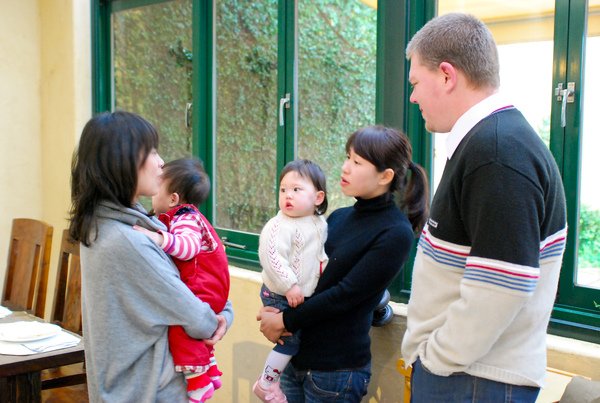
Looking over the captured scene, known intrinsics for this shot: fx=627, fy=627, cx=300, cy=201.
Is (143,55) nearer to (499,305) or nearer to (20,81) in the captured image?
(20,81)

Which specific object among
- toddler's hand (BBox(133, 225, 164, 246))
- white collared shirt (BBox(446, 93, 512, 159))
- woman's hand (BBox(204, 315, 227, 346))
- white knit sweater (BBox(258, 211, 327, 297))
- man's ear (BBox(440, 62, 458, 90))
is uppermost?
man's ear (BBox(440, 62, 458, 90))

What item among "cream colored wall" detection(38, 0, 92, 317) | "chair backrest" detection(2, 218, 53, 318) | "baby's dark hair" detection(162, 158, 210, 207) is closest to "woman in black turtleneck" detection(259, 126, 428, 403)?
"baby's dark hair" detection(162, 158, 210, 207)

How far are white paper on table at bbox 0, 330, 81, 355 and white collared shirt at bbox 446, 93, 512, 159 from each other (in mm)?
1449

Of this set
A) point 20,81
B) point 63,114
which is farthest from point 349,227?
point 20,81

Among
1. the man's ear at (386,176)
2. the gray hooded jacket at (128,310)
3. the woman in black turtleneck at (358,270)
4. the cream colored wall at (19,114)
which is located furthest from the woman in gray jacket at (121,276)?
the cream colored wall at (19,114)

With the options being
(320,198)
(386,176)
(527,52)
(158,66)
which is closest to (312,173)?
(320,198)

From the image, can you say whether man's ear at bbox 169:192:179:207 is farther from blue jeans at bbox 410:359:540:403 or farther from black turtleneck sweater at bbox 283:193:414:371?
blue jeans at bbox 410:359:540:403

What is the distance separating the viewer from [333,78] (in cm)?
277

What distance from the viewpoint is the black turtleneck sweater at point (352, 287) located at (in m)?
1.78

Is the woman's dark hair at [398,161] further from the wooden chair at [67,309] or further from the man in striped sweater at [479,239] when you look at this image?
the wooden chair at [67,309]

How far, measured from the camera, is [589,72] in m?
1.97

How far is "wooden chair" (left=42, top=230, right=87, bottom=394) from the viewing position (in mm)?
2539

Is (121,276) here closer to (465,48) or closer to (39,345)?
(39,345)

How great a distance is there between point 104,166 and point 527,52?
4.68 ft
